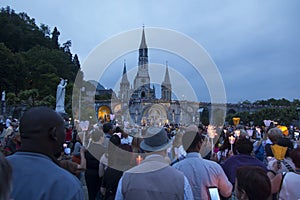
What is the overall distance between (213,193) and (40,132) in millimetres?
2208

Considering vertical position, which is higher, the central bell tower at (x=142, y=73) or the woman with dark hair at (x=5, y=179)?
the central bell tower at (x=142, y=73)

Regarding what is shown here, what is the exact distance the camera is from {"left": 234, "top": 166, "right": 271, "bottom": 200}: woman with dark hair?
2725 mm

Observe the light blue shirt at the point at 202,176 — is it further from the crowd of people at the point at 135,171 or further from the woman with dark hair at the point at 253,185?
the woman with dark hair at the point at 253,185

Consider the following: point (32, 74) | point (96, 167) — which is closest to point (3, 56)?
point (32, 74)

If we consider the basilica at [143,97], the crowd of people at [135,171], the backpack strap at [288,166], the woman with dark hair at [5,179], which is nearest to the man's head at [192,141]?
the crowd of people at [135,171]

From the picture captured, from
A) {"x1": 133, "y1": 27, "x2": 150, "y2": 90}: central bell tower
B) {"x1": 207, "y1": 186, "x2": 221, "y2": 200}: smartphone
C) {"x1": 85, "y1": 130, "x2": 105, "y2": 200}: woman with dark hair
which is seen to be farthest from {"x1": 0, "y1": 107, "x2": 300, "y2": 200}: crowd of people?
{"x1": 133, "y1": 27, "x2": 150, "y2": 90}: central bell tower

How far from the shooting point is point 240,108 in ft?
344

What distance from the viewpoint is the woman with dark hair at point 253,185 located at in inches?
107

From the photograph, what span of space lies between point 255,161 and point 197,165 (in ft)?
4.86

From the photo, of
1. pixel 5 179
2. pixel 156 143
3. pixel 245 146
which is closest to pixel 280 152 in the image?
pixel 245 146

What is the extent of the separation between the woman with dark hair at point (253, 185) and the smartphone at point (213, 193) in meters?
0.71

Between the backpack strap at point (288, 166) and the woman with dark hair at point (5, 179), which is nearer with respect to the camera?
the woman with dark hair at point (5, 179)

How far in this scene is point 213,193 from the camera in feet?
11.8

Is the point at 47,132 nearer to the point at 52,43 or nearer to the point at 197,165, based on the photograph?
the point at 197,165
